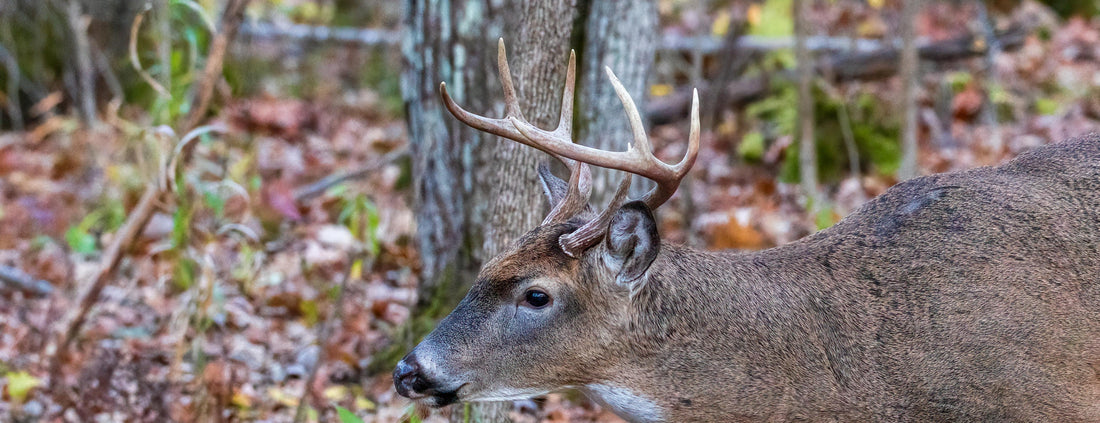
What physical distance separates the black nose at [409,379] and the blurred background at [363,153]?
0.39 meters

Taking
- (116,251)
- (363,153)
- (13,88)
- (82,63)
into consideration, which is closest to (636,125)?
(116,251)

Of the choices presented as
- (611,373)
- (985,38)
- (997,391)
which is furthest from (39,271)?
(985,38)

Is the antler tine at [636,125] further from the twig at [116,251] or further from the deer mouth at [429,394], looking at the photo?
the twig at [116,251]

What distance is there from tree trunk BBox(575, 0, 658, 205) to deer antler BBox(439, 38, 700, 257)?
5.25 ft

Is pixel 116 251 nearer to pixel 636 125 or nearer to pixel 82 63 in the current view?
pixel 636 125

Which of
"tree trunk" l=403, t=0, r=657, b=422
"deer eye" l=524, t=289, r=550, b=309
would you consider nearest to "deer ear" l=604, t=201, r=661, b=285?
"deer eye" l=524, t=289, r=550, b=309

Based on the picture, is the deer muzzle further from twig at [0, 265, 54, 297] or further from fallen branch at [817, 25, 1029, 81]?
fallen branch at [817, 25, 1029, 81]

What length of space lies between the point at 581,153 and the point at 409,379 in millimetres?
999

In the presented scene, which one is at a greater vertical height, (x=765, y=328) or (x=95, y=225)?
(x=765, y=328)

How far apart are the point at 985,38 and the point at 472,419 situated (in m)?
8.21

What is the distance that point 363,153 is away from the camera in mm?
11383

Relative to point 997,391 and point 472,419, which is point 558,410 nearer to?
point 472,419

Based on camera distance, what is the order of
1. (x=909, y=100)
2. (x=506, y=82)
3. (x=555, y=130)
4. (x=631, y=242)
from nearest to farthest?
(x=631, y=242), (x=506, y=82), (x=555, y=130), (x=909, y=100)

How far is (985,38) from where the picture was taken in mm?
10875
